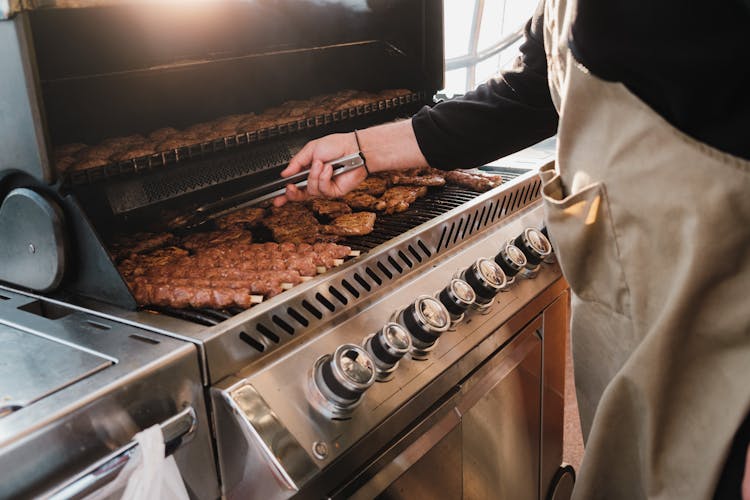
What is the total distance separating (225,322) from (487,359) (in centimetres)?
89

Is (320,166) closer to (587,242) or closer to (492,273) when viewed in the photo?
(492,273)

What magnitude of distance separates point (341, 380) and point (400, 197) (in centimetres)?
89

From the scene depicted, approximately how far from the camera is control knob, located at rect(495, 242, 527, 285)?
173 centimetres

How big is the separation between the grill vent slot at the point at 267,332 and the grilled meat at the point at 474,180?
1023 mm

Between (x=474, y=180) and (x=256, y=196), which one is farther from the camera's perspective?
(x=474, y=180)

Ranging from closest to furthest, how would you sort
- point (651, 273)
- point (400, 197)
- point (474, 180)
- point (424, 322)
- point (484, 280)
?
Answer: point (651, 273) → point (424, 322) → point (484, 280) → point (400, 197) → point (474, 180)

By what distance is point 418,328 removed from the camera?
4.54 feet

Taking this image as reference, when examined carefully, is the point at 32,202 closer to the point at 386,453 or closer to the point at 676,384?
the point at 386,453

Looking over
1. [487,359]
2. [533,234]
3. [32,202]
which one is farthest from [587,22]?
[32,202]

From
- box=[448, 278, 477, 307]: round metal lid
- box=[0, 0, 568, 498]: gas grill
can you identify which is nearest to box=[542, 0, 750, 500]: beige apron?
box=[448, 278, 477, 307]: round metal lid

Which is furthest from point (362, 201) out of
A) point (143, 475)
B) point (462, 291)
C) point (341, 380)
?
point (143, 475)

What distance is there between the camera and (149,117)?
191cm

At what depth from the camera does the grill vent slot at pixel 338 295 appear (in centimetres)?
136

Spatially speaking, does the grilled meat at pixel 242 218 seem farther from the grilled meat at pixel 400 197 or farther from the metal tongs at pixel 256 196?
the grilled meat at pixel 400 197
